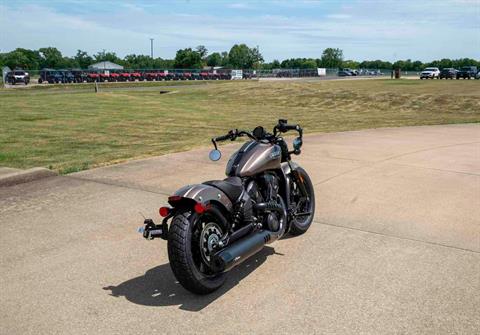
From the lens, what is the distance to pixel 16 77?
176 ft

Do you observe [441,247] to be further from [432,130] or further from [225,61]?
[225,61]

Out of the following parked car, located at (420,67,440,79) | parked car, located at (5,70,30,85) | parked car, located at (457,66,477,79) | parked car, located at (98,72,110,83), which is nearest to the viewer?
parked car, located at (5,70,30,85)

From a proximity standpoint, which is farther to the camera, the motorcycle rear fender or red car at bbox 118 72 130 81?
red car at bbox 118 72 130 81

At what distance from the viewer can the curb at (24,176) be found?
7547 millimetres

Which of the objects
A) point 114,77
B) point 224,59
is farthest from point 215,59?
point 114,77

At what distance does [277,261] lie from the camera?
4832 millimetres

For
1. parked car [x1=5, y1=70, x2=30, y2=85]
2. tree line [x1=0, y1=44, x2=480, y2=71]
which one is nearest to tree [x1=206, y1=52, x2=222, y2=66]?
tree line [x1=0, y1=44, x2=480, y2=71]

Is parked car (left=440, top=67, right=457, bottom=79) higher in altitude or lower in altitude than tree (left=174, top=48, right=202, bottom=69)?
lower

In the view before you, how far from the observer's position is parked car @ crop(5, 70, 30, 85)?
176 feet

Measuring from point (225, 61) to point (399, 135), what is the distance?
538ft

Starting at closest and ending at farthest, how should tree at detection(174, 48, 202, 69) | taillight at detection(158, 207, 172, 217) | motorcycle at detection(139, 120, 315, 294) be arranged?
motorcycle at detection(139, 120, 315, 294) → taillight at detection(158, 207, 172, 217) → tree at detection(174, 48, 202, 69)

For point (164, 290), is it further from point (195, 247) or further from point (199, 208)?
point (199, 208)

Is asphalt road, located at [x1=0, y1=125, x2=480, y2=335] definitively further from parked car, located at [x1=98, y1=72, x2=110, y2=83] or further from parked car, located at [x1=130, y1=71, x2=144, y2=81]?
parked car, located at [x1=130, y1=71, x2=144, y2=81]

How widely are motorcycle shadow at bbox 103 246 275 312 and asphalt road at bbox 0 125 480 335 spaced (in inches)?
0.6
